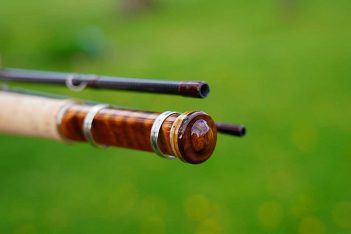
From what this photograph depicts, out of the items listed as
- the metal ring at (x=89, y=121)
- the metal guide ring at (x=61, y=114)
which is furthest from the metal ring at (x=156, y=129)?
the metal guide ring at (x=61, y=114)

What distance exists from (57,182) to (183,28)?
4.31m

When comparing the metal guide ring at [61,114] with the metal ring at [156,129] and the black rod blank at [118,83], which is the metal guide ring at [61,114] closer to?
the black rod blank at [118,83]

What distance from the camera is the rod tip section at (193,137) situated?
952 millimetres

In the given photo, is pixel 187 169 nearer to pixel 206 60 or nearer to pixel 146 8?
pixel 206 60

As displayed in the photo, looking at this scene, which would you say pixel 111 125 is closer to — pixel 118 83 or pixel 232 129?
pixel 118 83

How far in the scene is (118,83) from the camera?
1246 millimetres

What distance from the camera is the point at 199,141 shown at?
0.97 m

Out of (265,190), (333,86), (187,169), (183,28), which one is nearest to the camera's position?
(265,190)

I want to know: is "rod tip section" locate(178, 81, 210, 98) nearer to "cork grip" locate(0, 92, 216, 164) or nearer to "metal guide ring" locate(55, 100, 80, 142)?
"cork grip" locate(0, 92, 216, 164)

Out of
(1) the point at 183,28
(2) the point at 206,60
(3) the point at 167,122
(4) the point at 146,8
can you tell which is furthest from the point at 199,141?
(4) the point at 146,8

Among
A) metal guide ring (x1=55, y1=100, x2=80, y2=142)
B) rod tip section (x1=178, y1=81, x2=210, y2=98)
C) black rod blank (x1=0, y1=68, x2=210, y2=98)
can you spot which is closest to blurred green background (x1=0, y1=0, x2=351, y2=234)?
black rod blank (x1=0, y1=68, x2=210, y2=98)

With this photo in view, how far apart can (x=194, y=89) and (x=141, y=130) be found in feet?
0.48

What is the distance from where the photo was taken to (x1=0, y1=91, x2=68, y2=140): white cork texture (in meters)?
1.36

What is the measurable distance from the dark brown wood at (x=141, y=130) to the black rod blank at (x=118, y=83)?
7 centimetres
